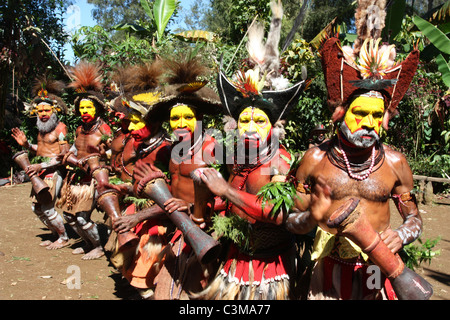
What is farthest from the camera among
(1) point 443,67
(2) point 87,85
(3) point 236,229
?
(1) point 443,67

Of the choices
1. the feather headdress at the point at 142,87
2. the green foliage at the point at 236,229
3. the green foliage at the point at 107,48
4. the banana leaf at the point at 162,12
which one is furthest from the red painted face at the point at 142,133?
the banana leaf at the point at 162,12

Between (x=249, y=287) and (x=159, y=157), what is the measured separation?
1885mm

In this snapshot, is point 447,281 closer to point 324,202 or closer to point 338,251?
point 338,251

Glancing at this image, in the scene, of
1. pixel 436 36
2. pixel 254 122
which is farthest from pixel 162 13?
pixel 254 122

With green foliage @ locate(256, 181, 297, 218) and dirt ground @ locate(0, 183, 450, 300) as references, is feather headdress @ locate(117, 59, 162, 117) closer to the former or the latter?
green foliage @ locate(256, 181, 297, 218)

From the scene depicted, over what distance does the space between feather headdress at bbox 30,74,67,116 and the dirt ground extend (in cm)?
223

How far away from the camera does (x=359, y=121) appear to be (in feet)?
8.67

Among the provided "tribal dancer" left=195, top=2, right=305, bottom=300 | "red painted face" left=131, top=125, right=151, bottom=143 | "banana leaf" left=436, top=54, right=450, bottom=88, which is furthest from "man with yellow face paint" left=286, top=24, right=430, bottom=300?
"banana leaf" left=436, top=54, right=450, bottom=88

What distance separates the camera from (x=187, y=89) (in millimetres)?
3912

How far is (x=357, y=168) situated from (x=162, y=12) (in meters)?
10.7

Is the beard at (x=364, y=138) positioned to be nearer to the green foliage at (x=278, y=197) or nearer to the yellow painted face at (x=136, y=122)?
the green foliage at (x=278, y=197)

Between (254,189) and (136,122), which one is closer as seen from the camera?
(254,189)

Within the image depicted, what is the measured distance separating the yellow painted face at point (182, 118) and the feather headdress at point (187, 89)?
0.26 ft

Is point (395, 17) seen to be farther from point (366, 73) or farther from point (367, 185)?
point (367, 185)
